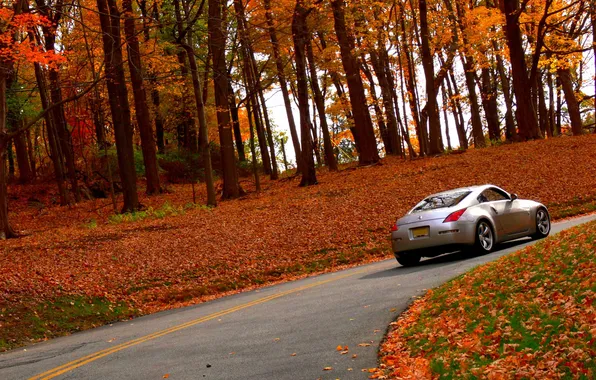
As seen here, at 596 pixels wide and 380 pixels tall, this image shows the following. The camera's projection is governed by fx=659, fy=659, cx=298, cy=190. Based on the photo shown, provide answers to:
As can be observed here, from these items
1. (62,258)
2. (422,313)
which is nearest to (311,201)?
(62,258)

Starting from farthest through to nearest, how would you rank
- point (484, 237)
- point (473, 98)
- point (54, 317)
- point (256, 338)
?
point (473, 98), point (484, 237), point (54, 317), point (256, 338)

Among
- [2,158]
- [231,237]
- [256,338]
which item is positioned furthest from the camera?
[2,158]

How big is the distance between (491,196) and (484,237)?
1.24m

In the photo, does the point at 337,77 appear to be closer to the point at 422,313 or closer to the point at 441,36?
the point at 441,36

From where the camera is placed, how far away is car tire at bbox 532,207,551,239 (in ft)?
Answer: 49.8

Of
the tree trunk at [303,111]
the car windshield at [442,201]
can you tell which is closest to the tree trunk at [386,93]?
the tree trunk at [303,111]

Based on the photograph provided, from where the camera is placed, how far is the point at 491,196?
47.6 ft

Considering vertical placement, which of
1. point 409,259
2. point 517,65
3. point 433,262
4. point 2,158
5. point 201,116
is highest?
point 517,65

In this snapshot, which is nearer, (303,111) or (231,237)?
(231,237)

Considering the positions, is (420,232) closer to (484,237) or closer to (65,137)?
(484,237)

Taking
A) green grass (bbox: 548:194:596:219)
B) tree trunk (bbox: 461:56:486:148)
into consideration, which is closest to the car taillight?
green grass (bbox: 548:194:596:219)

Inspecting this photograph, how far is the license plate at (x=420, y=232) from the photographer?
13.4 m

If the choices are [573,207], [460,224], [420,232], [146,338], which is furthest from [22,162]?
[146,338]

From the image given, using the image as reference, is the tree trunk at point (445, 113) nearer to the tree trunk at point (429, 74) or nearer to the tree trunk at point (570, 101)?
the tree trunk at point (570, 101)
